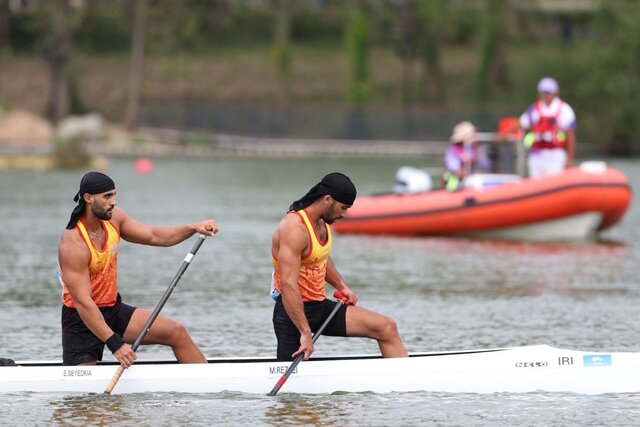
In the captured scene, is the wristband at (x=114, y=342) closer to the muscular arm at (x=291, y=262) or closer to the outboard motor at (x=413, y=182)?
the muscular arm at (x=291, y=262)

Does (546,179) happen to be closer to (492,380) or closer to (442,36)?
(492,380)

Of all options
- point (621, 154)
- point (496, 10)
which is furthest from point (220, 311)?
point (496, 10)

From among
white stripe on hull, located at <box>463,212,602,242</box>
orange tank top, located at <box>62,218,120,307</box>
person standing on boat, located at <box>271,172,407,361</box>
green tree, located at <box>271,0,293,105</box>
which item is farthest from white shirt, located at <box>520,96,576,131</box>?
green tree, located at <box>271,0,293,105</box>

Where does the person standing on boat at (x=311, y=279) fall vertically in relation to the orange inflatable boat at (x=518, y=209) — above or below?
above

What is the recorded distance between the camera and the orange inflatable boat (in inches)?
948

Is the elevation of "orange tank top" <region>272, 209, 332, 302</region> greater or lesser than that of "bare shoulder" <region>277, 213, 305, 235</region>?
lesser

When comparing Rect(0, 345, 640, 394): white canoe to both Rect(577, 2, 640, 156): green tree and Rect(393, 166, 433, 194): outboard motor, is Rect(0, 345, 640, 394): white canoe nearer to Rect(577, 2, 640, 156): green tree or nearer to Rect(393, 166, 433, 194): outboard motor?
Rect(393, 166, 433, 194): outboard motor

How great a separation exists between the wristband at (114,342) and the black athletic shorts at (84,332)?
26cm

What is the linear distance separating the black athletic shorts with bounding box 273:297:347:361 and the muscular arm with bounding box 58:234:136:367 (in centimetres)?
122

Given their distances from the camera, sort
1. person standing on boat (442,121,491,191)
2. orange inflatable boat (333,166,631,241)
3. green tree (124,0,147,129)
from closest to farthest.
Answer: orange inflatable boat (333,166,631,241) → person standing on boat (442,121,491,191) → green tree (124,0,147,129)

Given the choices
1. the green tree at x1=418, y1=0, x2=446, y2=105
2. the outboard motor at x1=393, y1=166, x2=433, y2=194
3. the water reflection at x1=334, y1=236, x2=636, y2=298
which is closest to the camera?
the water reflection at x1=334, y1=236, x2=636, y2=298

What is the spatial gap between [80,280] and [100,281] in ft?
0.80

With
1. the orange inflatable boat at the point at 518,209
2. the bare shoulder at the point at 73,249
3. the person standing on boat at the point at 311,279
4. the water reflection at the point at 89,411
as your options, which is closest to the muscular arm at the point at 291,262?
the person standing on boat at the point at 311,279

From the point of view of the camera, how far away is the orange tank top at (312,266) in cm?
1097
